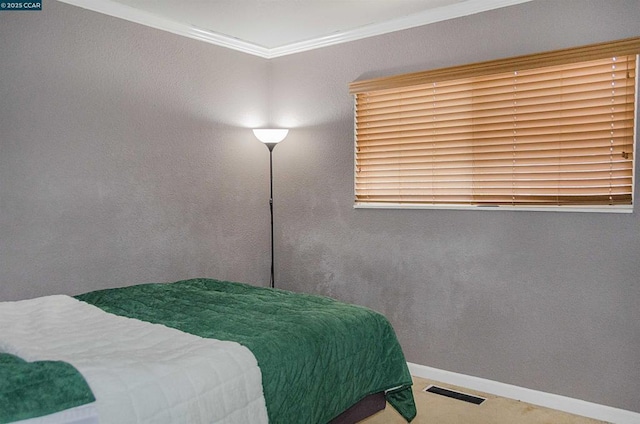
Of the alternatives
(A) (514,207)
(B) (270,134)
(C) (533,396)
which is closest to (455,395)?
(C) (533,396)

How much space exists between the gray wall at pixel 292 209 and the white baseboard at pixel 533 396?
0.05m

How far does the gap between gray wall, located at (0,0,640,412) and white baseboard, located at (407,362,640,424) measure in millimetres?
47

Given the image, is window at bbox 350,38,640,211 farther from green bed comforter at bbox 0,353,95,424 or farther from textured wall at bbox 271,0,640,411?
green bed comforter at bbox 0,353,95,424

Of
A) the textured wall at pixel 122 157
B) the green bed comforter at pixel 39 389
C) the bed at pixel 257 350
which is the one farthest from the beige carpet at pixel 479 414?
the green bed comforter at pixel 39 389

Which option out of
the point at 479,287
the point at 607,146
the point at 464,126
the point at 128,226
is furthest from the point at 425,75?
the point at 128,226

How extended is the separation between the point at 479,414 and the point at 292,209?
6.85ft

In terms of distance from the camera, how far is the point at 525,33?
3.23 metres

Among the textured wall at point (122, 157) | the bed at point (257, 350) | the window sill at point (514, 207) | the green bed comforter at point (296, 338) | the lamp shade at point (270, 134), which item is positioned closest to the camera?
the bed at point (257, 350)

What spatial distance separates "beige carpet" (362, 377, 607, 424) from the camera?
3027 mm

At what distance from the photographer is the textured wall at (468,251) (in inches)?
118

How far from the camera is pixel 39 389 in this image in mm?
1486

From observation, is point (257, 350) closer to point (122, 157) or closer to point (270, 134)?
point (122, 157)

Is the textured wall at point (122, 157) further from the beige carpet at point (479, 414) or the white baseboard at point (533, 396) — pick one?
the beige carpet at point (479, 414)

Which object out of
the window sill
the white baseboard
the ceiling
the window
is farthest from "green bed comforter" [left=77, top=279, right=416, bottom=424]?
the ceiling
